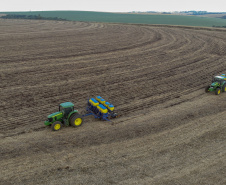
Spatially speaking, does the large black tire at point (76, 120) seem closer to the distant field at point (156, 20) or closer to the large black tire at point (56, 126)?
the large black tire at point (56, 126)

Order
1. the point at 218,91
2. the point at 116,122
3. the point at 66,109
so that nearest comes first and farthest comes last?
1. the point at 66,109
2. the point at 116,122
3. the point at 218,91

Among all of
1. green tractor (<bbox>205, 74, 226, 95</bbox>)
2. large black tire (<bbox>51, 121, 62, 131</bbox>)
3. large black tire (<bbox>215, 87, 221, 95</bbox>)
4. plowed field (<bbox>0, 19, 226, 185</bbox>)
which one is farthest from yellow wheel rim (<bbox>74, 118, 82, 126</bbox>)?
large black tire (<bbox>215, 87, 221, 95</bbox>)

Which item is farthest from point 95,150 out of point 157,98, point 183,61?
point 183,61

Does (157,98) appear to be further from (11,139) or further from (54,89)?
(11,139)

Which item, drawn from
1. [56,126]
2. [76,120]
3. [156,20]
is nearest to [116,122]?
[76,120]

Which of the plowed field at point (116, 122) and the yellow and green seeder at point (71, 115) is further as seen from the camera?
the yellow and green seeder at point (71, 115)

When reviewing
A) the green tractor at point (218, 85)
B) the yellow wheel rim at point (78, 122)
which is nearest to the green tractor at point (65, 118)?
the yellow wheel rim at point (78, 122)

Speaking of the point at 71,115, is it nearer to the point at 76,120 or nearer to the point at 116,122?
the point at 76,120

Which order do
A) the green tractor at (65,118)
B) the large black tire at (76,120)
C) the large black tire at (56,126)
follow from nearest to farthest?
the large black tire at (56,126)
the green tractor at (65,118)
the large black tire at (76,120)
